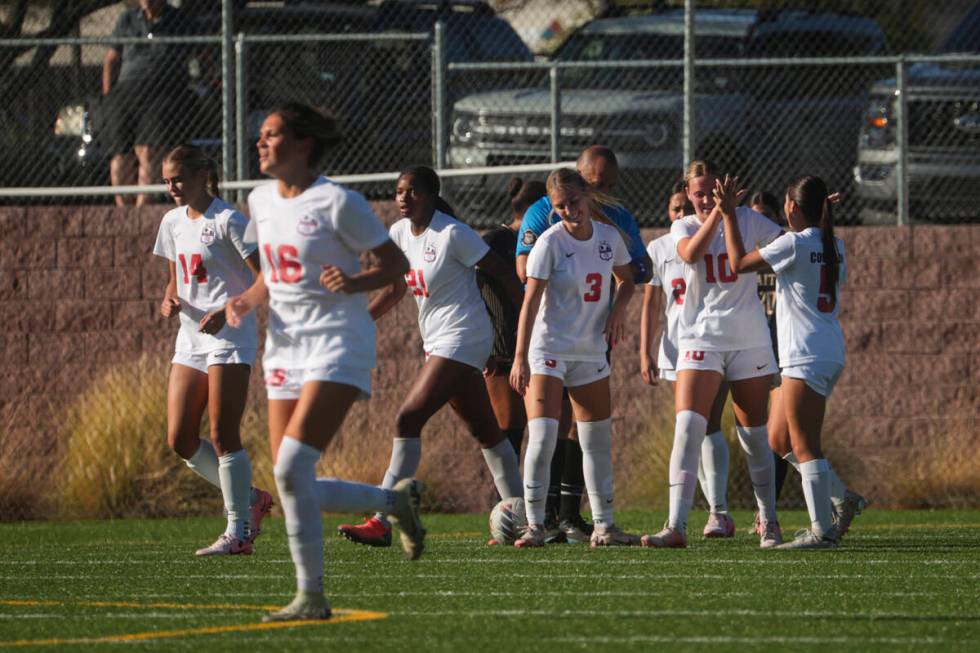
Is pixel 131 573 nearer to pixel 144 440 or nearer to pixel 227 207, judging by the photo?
pixel 227 207

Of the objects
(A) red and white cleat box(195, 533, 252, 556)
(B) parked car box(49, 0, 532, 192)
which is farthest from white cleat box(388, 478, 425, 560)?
(B) parked car box(49, 0, 532, 192)

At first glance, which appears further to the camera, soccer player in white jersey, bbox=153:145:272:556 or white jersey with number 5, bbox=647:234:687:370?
white jersey with number 5, bbox=647:234:687:370

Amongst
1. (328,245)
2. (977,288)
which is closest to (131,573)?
(328,245)

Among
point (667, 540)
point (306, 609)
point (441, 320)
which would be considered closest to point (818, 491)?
point (667, 540)

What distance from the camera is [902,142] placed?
1488cm

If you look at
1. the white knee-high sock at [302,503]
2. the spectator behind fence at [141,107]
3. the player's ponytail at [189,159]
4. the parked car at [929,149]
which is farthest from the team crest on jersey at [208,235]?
the parked car at [929,149]

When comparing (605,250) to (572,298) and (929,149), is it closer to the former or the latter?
(572,298)

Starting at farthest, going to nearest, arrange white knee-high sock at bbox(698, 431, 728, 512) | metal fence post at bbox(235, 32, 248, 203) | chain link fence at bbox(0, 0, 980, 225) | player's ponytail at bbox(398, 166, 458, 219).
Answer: metal fence post at bbox(235, 32, 248, 203) < chain link fence at bbox(0, 0, 980, 225) < white knee-high sock at bbox(698, 431, 728, 512) < player's ponytail at bbox(398, 166, 458, 219)

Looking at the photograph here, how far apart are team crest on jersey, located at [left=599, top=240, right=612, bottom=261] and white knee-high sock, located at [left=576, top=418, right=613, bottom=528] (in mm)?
894

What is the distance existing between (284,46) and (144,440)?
3744mm

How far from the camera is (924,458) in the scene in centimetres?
1466

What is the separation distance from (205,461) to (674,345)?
275 cm

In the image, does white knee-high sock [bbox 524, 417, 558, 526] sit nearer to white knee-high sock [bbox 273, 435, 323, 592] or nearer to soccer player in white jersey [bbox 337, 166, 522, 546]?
soccer player in white jersey [bbox 337, 166, 522, 546]

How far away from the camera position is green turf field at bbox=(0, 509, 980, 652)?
698cm
